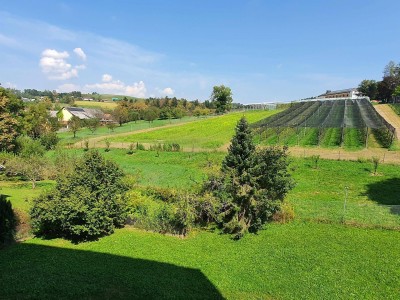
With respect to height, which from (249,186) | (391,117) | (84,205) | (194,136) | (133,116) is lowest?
(84,205)

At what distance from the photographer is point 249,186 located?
55.1 feet

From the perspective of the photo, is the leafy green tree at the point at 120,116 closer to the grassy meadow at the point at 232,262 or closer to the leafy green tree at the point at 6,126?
the leafy green tree at the point at 6,126

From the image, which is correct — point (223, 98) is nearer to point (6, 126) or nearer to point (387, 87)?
point (387, 87)

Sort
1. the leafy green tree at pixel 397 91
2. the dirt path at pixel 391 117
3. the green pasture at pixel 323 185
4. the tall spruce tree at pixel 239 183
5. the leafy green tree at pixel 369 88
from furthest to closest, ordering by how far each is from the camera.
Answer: the leafy green tree at pixel 369 88 → the leafy green tree at pixel 397 91 → the dirt path at pixel 391 117 → the green pasture at pixel 323 185 → the tall spruce tree at pixel 239 183

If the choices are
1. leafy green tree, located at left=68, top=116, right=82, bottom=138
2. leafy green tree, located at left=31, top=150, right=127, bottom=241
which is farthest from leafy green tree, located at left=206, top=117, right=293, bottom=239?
leafy green tree, located at left=68, top=116, right=82, bottom=138

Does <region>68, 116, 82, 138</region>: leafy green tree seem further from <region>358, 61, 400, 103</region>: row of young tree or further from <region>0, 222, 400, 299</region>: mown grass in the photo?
<region>358, 61, 400, 103</region>: row of young tree

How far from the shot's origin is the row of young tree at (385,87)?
94.1m

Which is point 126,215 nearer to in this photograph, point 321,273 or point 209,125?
point 321,273

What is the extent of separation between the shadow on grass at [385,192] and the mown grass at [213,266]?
21.5 feet

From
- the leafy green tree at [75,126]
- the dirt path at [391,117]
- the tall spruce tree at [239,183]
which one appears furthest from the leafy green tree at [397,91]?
the tall spruce tree at [239,183]

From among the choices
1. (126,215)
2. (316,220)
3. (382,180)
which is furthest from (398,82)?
(126,215)

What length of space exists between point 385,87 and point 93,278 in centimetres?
10719

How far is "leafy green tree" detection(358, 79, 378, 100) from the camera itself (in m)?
114

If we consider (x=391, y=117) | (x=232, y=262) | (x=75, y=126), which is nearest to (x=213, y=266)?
(x=232, y=262)
